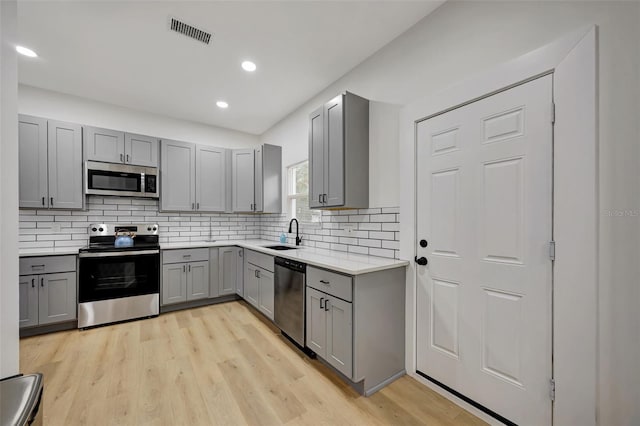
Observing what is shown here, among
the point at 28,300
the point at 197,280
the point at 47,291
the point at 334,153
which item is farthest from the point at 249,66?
the point at 28,300

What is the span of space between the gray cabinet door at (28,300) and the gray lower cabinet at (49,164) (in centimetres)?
85

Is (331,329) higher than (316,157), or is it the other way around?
(316,157)

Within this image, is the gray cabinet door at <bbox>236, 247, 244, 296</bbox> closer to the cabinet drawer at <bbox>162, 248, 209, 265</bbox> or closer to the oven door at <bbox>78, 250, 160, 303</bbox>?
the cabinet drawer at <bbox>162, 248, 209, 265</bbox>

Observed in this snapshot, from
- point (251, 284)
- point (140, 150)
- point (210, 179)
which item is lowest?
point (251, 284)

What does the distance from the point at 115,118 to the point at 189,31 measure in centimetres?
232

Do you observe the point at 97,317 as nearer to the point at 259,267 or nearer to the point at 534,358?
the point at 259,267

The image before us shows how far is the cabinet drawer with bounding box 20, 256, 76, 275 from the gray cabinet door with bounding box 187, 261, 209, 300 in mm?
1237

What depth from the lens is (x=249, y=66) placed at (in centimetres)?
273

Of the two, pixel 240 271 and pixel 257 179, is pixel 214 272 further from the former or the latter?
pixel 257 179

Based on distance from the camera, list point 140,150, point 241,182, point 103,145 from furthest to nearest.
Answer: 1. point 241,182
2. point 140,150
3. point 103,145

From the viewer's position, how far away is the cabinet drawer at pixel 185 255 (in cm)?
348

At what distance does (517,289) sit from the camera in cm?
153

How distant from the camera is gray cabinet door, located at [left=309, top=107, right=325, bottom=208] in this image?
2671 mm

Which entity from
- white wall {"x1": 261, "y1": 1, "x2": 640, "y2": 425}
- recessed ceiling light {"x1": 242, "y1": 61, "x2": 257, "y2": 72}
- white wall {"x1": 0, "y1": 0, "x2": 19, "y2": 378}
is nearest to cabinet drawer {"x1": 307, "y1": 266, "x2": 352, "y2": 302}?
white wall {"x1": 261, "y1": 1, "x2": 640, "y2": 425}
